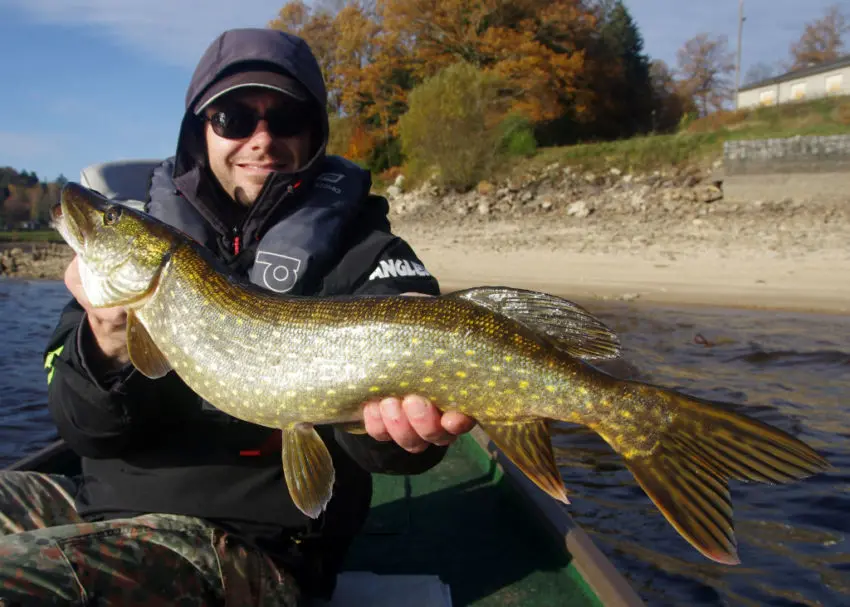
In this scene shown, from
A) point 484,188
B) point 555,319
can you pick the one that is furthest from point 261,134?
point 484,188

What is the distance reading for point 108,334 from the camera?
2.42 metres

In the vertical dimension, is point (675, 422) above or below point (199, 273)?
below

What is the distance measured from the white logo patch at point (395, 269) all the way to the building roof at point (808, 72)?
4534 cm

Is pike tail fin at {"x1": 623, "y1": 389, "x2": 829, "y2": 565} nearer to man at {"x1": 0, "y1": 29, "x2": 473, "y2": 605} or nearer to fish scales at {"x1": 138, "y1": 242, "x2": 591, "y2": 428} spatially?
fish scales at {"x1": 138, "y1": 242, "x2": 591, "y2": 428}

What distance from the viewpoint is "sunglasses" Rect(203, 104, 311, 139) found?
297 cm

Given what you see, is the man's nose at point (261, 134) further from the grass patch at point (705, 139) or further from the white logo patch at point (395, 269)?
the grass patch at point (705, 139)

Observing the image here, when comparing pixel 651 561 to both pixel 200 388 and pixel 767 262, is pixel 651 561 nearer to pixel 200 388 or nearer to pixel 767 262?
pixel 200 388

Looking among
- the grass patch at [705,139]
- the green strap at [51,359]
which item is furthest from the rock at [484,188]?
the green strap at [51,359]

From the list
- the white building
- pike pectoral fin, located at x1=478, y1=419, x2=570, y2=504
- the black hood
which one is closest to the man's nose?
the black hood

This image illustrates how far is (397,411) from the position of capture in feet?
7.22

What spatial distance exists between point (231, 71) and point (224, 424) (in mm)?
1580

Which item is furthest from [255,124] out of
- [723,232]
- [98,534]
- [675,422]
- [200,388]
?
[723,232]

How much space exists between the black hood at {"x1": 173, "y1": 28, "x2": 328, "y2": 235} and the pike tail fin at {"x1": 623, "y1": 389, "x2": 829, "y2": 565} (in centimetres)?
188

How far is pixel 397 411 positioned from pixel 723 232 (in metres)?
15.6
